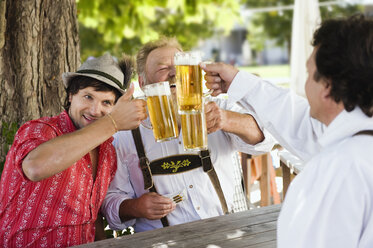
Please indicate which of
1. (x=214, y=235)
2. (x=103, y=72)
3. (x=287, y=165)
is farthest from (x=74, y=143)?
(x=287, y=165)

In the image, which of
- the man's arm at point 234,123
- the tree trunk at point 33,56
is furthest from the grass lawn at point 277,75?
the man's arm at point 234,123

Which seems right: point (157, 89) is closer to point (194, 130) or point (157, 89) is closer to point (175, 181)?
point (194, 130)

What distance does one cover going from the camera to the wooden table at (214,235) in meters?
1.84

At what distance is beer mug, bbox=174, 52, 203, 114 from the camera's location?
170cm

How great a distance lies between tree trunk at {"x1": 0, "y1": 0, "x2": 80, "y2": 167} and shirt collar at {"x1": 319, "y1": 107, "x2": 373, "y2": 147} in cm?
230

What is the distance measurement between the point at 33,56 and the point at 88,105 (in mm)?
1043

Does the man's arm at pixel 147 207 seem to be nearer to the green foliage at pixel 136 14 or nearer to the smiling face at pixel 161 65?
the smiling face at pixel 161 65

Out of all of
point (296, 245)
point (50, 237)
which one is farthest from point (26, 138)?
point (296, 245)

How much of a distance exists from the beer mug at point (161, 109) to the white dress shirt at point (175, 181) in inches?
26.8

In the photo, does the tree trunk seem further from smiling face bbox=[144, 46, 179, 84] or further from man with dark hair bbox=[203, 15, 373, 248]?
man with dark hair bbox=[203, 15, 373, 248]

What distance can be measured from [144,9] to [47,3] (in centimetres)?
266

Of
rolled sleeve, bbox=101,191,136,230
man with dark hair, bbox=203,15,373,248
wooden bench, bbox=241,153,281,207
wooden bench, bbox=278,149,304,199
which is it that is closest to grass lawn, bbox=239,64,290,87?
wooden bench, bbox=241,153,281,207

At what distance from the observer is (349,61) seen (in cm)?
120

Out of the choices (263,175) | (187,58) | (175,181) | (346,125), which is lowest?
(263,175)
